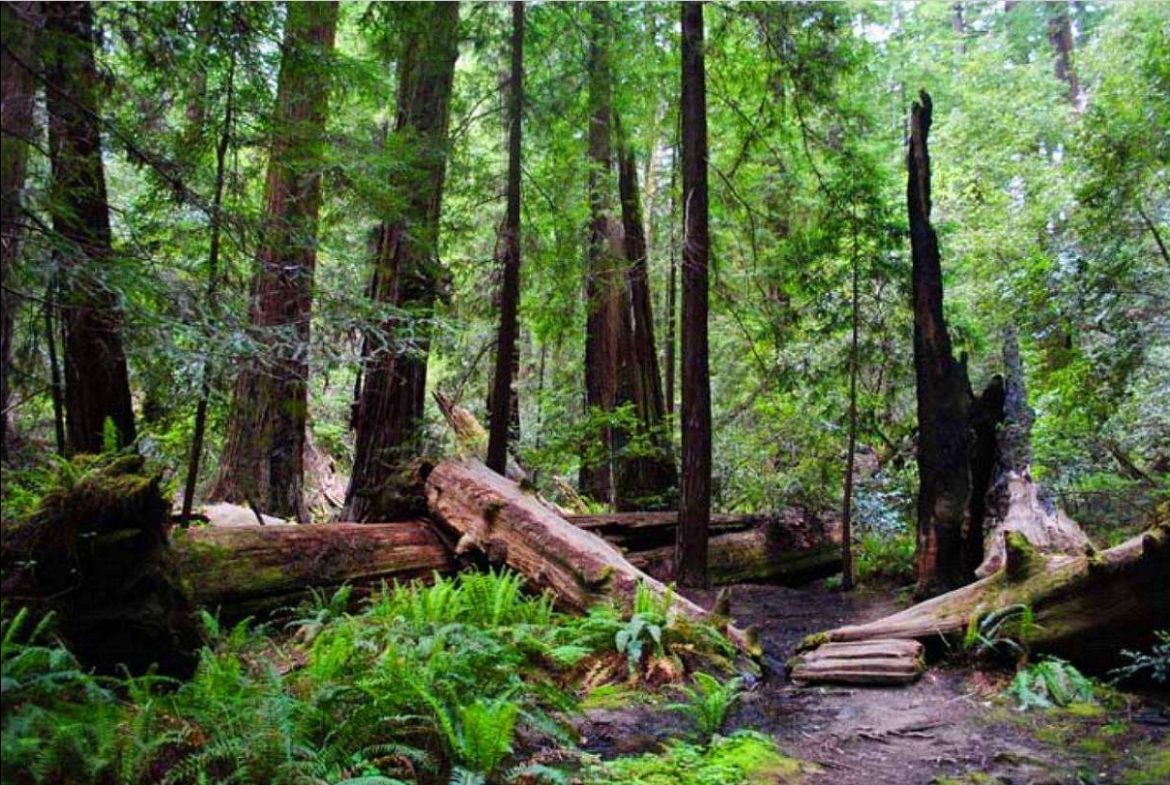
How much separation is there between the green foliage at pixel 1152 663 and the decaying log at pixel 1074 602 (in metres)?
0.10

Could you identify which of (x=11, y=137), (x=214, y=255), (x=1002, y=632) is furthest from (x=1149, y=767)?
(x=214, y=255)

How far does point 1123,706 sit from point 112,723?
5.63 meters

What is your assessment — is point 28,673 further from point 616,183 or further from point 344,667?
point 616,183

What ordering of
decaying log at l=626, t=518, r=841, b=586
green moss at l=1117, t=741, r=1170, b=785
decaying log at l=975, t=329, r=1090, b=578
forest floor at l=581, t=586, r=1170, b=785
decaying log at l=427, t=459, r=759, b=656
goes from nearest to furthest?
1. green moss at l=1117, t=741, r=1170, b=785
2. forest floor at l=581, t=586, r=1170, b=785
3. decaying log at l=427, t=459, r=759, b=656
4. decaying log at l=975, t=329, r=1090, b=578
5. decaying log at l=626, t=518, r=841, b=586

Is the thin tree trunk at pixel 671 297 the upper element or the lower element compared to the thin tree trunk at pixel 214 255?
upper

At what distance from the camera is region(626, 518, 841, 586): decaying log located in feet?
33.8

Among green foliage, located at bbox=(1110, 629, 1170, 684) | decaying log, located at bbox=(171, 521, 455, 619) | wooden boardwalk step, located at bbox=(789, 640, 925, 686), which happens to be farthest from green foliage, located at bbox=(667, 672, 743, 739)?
decaying log, located at bbox=(171, 521, 455, 619)

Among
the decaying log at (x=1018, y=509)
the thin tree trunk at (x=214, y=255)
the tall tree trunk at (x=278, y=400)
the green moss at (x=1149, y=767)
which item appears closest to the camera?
the green moss at (x=1149, y=767)

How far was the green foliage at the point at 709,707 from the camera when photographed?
15.4ft

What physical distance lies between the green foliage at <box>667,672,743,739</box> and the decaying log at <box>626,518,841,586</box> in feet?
15.7

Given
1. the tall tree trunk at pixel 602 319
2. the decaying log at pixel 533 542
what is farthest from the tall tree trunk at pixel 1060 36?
the decaying log at pixel 533 542

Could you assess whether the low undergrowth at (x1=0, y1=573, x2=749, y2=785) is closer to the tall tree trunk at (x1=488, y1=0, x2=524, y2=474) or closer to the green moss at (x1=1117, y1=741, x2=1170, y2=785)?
the green moss at (x1=1117, y1=741, x2=1170, y2=785)

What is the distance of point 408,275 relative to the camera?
9664 mm

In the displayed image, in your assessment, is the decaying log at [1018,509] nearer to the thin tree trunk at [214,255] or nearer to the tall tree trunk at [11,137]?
the thin tree trunk at [214,255]
